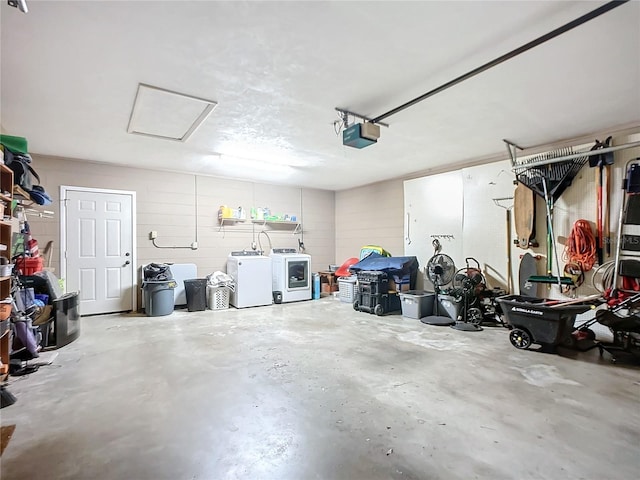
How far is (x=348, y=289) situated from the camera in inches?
265

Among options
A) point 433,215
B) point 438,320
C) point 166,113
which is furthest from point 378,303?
point 166,113

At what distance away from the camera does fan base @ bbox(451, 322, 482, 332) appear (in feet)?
14.8

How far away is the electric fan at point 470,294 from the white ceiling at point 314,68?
6.57 ft

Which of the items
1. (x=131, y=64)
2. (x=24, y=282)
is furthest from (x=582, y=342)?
(x=24, y=282)

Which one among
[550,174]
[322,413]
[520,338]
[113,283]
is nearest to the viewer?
[322,413]

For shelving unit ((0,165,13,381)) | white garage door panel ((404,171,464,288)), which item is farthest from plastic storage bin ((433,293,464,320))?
shelving unit ((0,165,13,381))

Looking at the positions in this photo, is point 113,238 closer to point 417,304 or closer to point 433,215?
point 417,304

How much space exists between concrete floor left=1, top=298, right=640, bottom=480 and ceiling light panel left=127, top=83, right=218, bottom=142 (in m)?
2.67

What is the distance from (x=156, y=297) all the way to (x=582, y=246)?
21.0 ft

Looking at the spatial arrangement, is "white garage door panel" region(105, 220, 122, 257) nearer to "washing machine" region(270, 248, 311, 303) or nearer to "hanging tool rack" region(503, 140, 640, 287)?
"washing machine" region(270, 248, 311, 303)

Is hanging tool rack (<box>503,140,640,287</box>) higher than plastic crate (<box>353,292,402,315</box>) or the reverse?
higher

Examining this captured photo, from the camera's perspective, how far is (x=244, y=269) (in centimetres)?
625

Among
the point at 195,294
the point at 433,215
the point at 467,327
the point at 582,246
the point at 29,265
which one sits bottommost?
the point at 467,327

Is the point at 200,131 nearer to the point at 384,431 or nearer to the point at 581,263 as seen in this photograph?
the point at 384,431
